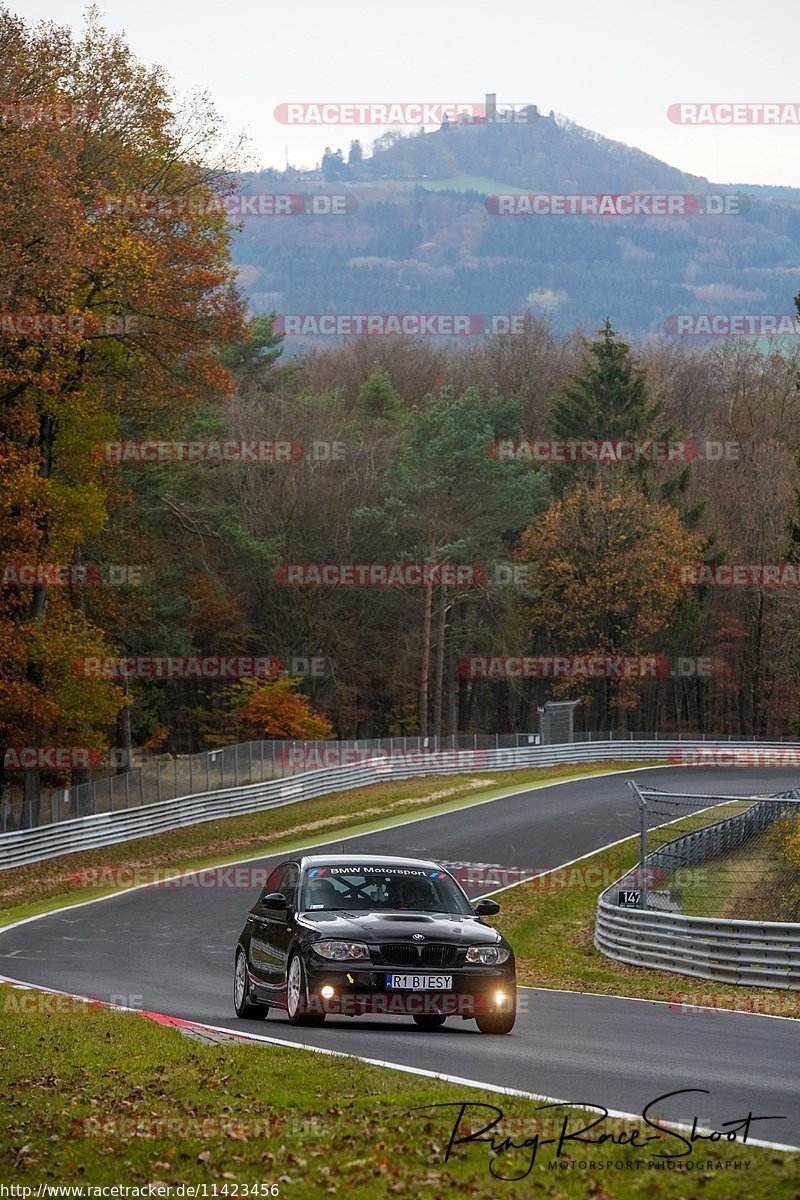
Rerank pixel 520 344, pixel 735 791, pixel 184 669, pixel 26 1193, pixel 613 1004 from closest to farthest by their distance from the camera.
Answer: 1. pixel 26 1193
2. pixel 613 1004
3. pixel 735 791
4. pixel 184 669
5. pixel 520 344

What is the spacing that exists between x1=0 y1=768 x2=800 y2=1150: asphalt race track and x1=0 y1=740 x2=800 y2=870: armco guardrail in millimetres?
5150

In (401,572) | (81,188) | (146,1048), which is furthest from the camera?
(401,572)

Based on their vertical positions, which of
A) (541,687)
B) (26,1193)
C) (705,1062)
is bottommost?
(541,687)

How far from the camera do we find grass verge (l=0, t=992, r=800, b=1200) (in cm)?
711

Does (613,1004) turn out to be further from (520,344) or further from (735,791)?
(520,344)

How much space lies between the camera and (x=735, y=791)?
48.8 meters

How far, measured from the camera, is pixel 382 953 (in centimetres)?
1327

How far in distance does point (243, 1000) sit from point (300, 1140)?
22.5 ft

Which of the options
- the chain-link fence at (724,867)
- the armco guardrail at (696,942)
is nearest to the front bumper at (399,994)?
the armco guardrail at (696,942)

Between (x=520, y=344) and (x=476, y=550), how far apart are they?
2817 cm

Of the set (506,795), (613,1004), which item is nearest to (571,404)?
(506,795)

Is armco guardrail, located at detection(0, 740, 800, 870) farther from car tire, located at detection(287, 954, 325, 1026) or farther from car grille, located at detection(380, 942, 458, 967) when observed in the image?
car grille, located at detection(380, 942, 458, 967)

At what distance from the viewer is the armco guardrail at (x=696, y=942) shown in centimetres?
1939

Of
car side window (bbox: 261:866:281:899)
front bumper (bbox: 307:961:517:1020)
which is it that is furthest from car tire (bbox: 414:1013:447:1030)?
car side window (bbox: 261:866:281:899)
